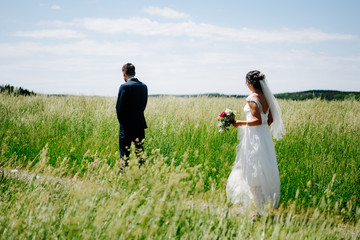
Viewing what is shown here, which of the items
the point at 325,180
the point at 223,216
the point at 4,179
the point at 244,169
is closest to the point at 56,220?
the point at 223,216

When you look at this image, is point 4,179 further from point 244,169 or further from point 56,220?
point 244,169

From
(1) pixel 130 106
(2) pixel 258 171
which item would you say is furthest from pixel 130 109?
(2) pixel 258 171

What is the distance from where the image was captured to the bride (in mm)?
3936

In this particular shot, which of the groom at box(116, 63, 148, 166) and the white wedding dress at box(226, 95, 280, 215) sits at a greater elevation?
the groom at box(116, 63, 148, 166)

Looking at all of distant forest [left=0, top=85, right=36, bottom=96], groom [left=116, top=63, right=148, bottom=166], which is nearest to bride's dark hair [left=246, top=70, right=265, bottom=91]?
groom [left=116, top=63, right=148, bottom=166]

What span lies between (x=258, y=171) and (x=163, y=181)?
154 cm

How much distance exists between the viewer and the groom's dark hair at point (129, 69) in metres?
4.92

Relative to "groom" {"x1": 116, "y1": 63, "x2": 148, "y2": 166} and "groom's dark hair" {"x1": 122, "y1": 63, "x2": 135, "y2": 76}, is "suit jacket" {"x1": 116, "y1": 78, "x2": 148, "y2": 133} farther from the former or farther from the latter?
"groom's dark hair" {"x1": 122, "y1": 63, "x2": 135, "y2": 76}

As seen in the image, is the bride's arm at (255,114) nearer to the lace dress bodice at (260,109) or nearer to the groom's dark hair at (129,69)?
the lace dress bodice at (260,109)

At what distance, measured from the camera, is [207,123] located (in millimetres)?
7762

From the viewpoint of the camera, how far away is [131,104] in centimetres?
484

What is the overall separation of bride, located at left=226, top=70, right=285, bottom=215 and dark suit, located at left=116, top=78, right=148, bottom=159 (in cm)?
197

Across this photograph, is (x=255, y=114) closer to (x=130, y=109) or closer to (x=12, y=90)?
Result: (x=130, y=109)

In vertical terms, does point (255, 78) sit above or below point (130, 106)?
above
